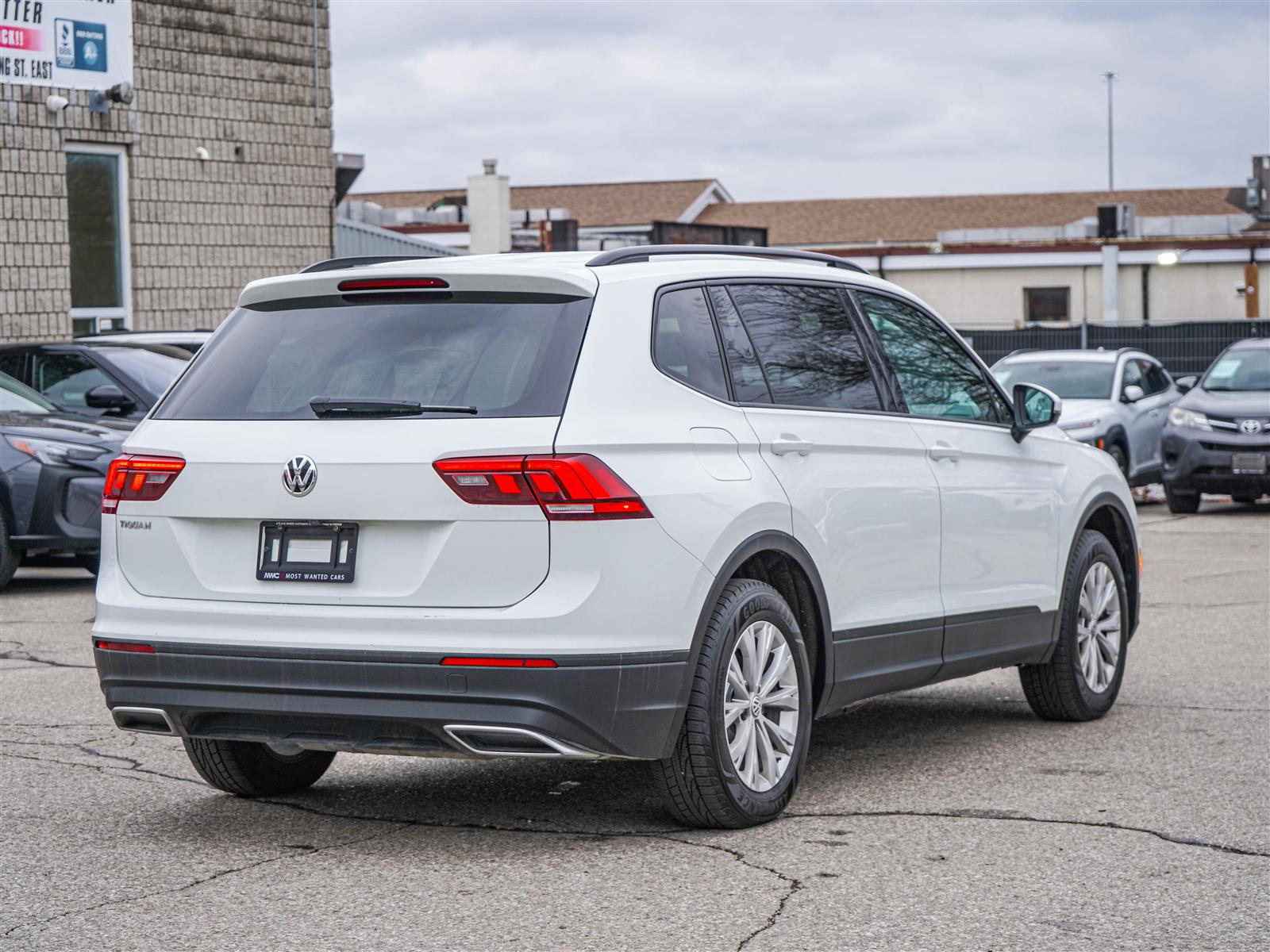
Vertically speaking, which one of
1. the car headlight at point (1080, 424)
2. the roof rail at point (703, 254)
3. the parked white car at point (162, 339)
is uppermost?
the roof rail at point (703, 254)

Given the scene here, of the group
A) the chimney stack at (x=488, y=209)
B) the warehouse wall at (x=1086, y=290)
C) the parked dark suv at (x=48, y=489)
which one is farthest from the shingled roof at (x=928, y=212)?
the parked dark suv at (x=48, y=489)

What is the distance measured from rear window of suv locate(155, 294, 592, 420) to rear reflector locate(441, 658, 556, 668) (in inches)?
26.7

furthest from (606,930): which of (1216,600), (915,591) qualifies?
(1216,600)

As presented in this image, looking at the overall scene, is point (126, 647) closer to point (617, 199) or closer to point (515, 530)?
point (515, 530)

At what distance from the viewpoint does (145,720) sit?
5625mm

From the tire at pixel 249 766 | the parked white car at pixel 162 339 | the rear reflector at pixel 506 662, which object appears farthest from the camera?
the parked white car at pixel 162 339

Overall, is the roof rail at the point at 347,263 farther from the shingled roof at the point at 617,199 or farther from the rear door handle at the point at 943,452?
the shingled roof at the point at 617,199

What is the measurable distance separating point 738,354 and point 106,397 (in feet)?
25.7

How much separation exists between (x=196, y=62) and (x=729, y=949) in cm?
1792

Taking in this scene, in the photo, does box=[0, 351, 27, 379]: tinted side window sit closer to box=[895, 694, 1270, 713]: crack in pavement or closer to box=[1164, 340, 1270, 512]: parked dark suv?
box=[895, 694, 1270, 713]: crack in pavement

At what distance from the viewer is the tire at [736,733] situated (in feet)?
18.1

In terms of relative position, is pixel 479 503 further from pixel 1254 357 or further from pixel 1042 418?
pixel 1254 357

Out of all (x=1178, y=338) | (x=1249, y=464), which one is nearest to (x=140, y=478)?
(x=1249, y=464)

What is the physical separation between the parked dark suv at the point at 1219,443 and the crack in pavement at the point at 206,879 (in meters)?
14.6
